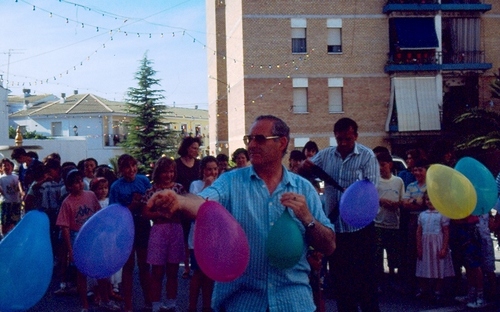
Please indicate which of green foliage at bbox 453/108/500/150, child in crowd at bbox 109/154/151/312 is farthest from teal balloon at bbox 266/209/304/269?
green foliage at bbox 453/108/500/150

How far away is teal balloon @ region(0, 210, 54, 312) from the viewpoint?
11.8 ft

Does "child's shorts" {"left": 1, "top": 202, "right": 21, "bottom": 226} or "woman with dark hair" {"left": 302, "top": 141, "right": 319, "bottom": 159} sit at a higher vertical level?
"woman with dark hair" {"left": 302, "top": 141, "right": 319, "bottom": 159}

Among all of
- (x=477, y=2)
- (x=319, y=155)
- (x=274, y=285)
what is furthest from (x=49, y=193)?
(x=477, y=2)

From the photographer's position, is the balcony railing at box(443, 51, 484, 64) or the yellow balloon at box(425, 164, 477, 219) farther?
the balcony railing at box(443, 51, 484, 64)

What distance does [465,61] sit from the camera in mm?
30078

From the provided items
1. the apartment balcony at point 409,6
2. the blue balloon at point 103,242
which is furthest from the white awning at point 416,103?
the blue balloon at point 103,242

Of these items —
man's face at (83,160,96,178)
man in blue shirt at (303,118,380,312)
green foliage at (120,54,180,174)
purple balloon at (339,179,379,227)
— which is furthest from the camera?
green foliage at (120,54,180,174)

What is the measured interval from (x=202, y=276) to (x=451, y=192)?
3161mm

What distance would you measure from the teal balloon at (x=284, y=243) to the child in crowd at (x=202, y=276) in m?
3.57

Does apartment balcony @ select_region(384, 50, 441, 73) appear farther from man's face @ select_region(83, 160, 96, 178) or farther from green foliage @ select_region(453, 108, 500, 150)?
man's face @ select_region(83, 160, 96, 178)

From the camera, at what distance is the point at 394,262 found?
8711mm

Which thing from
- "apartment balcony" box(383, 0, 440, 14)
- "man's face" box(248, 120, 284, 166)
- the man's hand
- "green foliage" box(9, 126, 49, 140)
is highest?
"apartment balcony" box(383, 0, 440, 14)

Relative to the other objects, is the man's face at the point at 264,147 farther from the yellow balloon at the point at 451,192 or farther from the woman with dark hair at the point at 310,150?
the woman with dark hair at the point at 310,150

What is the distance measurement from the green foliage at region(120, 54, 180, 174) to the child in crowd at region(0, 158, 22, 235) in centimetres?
3066
